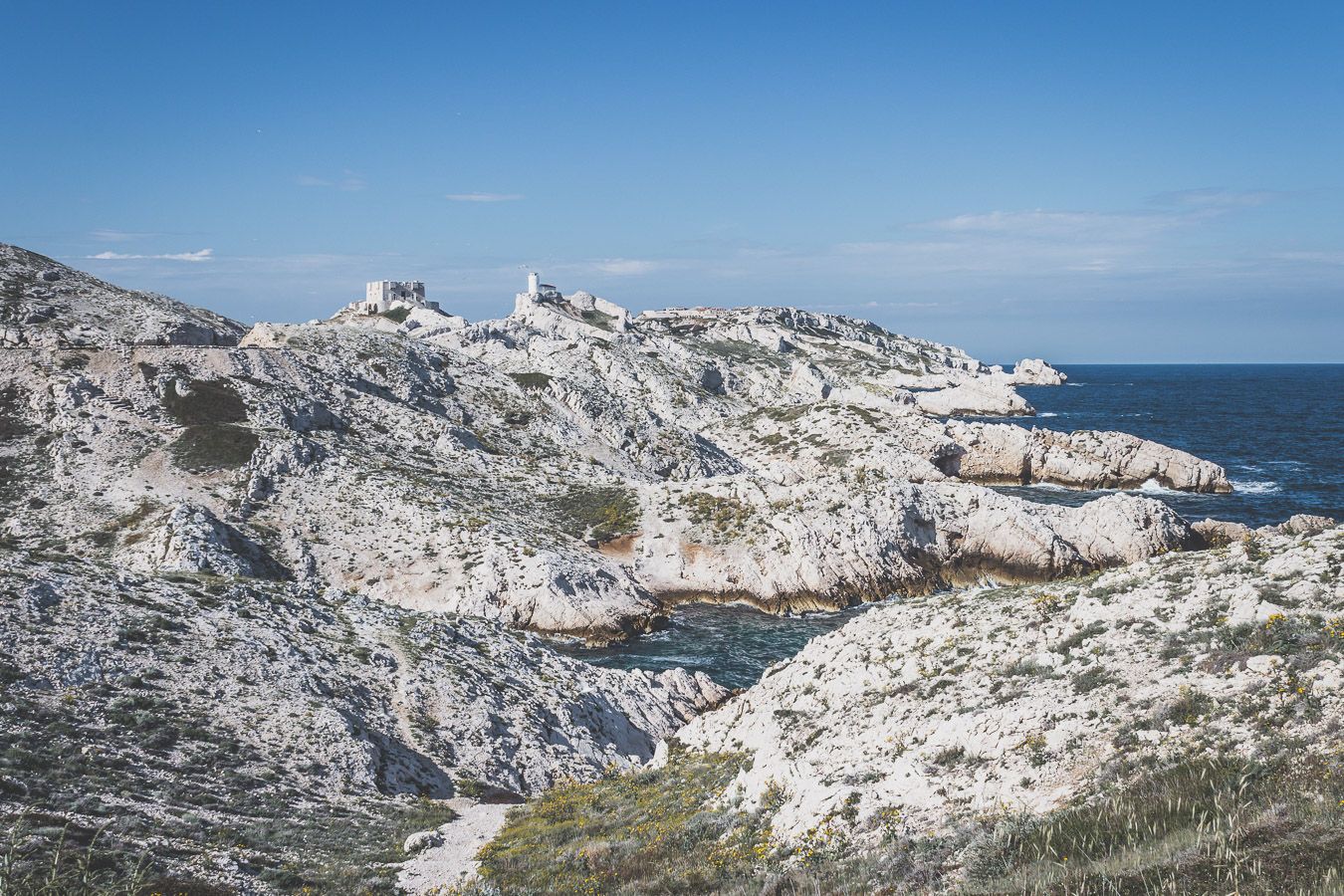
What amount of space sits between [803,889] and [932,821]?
341cm

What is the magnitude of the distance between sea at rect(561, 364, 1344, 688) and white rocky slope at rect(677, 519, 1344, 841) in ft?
61.8

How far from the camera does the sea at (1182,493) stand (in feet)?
158

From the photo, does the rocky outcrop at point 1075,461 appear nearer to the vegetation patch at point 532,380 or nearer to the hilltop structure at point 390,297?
the vegetation patch at point 532,380

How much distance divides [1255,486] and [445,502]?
85046 mm

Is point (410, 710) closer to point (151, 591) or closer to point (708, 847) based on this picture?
point (151, 591)

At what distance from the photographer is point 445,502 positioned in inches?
2430

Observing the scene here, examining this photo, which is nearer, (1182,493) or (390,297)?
(1182,493)

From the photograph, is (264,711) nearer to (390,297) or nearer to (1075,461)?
(1075,461)

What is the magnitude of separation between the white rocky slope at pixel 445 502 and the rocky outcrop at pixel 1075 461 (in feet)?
1.95

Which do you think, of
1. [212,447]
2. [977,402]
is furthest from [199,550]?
[977,402]

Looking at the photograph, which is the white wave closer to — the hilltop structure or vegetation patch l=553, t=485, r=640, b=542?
vegetation patch l=553, t=485, r=640, b=542

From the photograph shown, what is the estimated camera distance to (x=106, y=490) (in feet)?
181

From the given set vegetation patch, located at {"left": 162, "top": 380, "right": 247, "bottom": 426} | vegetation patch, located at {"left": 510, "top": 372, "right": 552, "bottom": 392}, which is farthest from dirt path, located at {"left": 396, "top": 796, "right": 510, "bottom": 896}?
vegetation patch, located at {"left": 510, "top": 372, "right": 552, "bottom": 392}

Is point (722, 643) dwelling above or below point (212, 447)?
below
